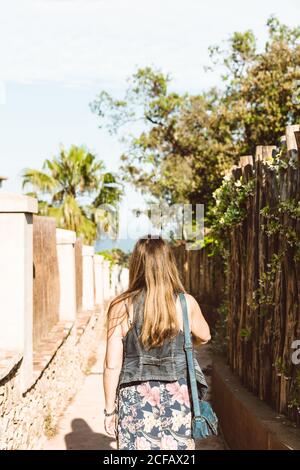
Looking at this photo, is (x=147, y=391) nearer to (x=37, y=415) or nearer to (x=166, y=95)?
(x=37, y=415)

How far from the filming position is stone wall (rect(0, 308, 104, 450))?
475cm

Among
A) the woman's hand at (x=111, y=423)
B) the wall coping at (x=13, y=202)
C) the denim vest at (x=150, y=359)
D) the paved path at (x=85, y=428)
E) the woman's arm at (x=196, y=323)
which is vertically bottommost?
the paved path at (x=85, y=428)

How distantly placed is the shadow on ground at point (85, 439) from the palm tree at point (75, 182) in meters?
20.2

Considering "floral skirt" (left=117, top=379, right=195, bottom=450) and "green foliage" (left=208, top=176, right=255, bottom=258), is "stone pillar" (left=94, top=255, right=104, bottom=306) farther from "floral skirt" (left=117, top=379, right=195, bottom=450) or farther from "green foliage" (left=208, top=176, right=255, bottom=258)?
"floral skirt" (left=117, top=379, right=195, bottom=450)

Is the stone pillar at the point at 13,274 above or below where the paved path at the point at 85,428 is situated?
above

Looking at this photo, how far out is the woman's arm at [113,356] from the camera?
370 centimetres

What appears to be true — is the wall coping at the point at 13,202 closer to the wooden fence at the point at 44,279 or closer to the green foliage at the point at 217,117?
the wooden fence at the point at 44,279

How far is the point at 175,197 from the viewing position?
859 inches

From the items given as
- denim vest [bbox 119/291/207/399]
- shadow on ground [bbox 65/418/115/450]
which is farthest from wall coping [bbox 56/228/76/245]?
denim vest [bbox 119/291/207/399]

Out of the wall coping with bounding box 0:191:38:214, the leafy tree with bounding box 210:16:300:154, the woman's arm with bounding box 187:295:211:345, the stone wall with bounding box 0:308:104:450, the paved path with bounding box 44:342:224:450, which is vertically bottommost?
the paved path with bounding box 44:342:224:450

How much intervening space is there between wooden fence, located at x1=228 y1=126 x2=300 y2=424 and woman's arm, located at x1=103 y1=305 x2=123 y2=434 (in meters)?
1.19

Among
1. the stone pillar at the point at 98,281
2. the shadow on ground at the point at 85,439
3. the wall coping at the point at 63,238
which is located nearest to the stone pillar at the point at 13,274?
the shadow on ground at the point at 85,439

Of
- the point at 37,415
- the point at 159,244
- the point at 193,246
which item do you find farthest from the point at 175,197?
the point at 159,244
